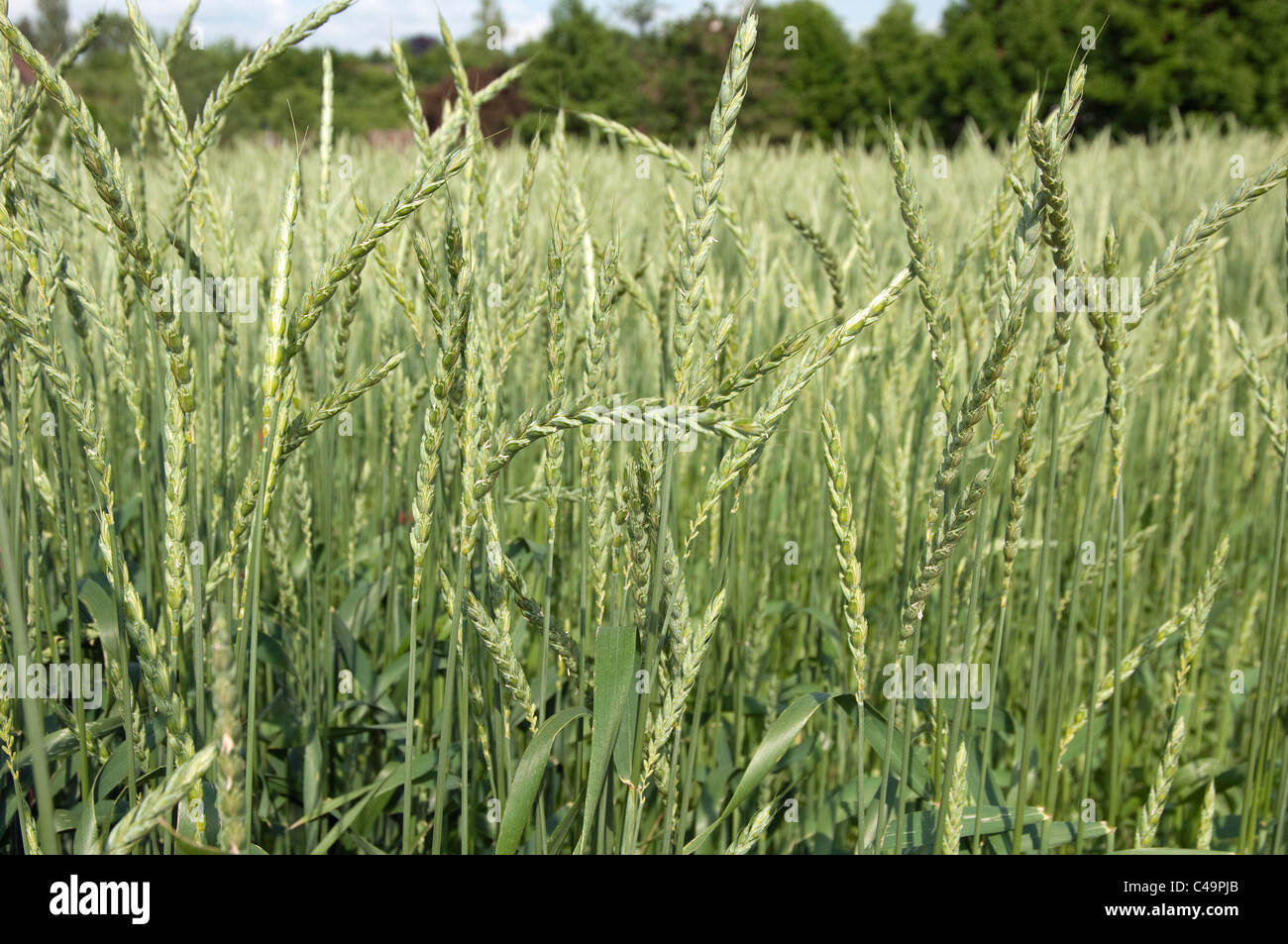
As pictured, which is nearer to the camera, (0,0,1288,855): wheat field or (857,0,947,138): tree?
(0,0,1288,855): wheat field

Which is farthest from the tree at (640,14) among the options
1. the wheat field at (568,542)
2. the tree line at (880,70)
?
the wheat field at (568,542)

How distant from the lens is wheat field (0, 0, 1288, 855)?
2.57 ft

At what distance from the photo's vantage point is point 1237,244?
5035 millimetres

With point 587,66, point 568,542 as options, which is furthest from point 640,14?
point 568,542

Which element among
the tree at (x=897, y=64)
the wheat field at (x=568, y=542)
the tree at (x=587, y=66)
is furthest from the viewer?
the tree at (x=897, y=64)

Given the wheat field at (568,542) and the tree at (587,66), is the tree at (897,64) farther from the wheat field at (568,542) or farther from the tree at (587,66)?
the wheat field at (568,542)

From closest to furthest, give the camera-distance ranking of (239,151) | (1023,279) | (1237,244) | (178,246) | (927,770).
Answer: (1023,279)
(178,246)
(927,770)
(1237,244)
(239,151)

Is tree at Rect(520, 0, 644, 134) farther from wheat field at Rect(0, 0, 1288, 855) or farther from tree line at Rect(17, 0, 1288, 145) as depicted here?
wheat field at Rect(0, 0, 1288, 855)

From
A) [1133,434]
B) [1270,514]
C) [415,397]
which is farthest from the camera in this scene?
[1133,434]

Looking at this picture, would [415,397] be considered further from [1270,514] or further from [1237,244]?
[1237,244]

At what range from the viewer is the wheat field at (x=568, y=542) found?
2.57ft

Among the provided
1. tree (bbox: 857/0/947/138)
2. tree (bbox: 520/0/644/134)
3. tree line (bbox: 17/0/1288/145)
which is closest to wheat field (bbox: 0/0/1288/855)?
tree line (bbox: 17/0/1288/145)

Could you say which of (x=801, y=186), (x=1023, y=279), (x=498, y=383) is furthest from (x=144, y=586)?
(x=801, y=186)

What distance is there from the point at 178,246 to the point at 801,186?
4.63 m
